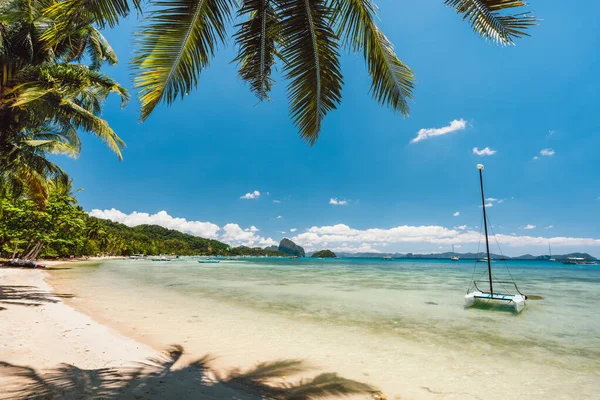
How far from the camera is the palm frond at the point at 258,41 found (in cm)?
322

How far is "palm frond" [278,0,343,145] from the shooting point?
3.19 meters

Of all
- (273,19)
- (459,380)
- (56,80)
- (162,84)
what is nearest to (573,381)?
(459,380)

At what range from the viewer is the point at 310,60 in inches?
134

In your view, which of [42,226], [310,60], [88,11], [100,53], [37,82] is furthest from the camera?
[42,226]

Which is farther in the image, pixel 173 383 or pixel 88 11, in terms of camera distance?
pixel 173 383

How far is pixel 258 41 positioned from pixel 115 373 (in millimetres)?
4850

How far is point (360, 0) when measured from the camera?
335 cm

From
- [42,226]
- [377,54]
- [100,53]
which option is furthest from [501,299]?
[42,226]

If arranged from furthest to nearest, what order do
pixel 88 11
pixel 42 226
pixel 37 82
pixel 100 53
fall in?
pixel 42 226, pixel 100 53, pixel 37 82, pixel 88 11

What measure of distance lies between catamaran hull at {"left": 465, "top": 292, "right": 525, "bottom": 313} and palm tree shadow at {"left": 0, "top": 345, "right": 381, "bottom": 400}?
11.0 metres

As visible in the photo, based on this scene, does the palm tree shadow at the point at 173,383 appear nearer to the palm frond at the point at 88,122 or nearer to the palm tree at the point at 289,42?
the palm tree at the point at 289,42

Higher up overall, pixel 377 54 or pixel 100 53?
pixel 100 53

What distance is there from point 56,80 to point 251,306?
9.73 m

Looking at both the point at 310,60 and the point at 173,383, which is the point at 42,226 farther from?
the point at 310,60
